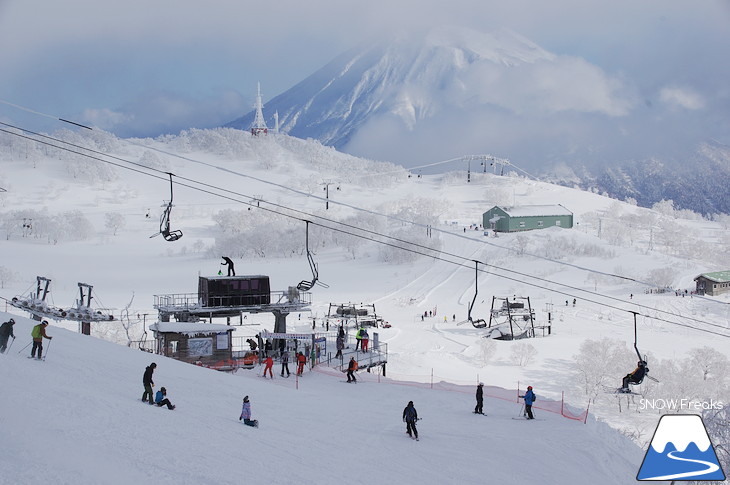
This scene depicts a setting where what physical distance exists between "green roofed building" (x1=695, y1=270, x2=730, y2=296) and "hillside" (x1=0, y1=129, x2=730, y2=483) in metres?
2.21

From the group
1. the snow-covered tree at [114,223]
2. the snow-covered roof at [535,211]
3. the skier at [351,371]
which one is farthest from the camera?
the snow-covered roof at [535,211]

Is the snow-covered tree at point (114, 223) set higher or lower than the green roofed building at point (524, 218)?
lower

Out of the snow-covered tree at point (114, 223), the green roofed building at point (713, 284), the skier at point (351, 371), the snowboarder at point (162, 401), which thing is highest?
the snow-covered tree at point (114, 223)

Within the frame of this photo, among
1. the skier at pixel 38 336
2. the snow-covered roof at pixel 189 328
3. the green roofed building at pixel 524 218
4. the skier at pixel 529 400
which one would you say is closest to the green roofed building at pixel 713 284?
the green roofed building at pixel 524 218

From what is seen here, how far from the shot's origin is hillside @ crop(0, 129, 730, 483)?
38.7 feet

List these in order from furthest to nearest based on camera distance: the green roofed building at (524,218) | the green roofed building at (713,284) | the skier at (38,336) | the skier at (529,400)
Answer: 1. the green roofed building at (524,218)
2. the green roofed building at (713,284)
3. the skier at (529,400)
4. the skier at (38,336)

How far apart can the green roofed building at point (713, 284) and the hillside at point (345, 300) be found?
2206 millimetres

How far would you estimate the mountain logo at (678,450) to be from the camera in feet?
18.0

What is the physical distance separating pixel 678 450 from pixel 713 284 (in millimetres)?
64850

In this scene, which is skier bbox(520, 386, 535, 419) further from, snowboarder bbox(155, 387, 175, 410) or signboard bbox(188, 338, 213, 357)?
signboard bbox(188, 338, 213, 357)

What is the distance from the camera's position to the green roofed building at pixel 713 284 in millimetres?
62000

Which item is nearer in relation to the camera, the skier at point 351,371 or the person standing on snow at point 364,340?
the skier at point 351,371

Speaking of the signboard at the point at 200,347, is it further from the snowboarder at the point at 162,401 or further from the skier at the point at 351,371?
the snowboarder at the point at 162,401

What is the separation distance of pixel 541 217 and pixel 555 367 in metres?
68.2
